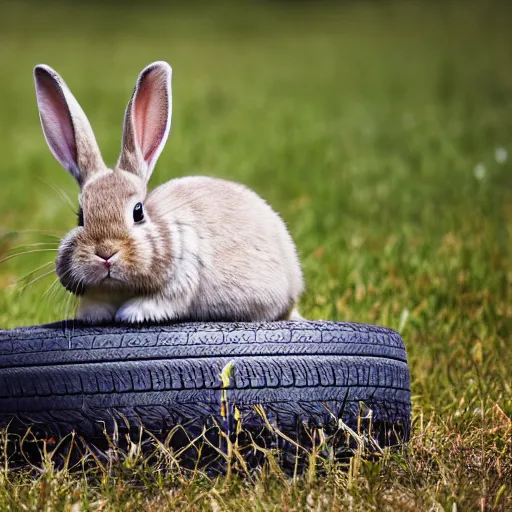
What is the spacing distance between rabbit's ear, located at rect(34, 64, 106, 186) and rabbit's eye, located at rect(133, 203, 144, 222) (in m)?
0.26

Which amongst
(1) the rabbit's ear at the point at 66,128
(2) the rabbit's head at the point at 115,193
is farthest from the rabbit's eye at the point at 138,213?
(1) the rabbit's ear at the point at 66,128

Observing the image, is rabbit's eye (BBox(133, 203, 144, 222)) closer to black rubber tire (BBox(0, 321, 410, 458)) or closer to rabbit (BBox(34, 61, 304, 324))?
rabbit (BBox(34, 61, 304, 324))

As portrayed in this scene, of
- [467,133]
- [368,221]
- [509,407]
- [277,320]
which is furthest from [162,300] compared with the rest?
[467,133]

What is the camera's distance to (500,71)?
41.6 ft

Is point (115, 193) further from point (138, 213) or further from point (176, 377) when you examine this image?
point (176, 377)

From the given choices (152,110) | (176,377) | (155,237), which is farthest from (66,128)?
(176,377)

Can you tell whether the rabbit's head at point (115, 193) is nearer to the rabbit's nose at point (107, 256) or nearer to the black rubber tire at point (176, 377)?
Answer: the rabbit's nose at point (107, 256)

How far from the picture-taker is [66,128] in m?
3.53

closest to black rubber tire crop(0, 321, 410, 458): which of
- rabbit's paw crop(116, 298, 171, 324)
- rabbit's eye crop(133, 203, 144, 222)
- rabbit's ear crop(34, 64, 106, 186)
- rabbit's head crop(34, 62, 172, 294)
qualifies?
rabbit's paw crop(116, 298, 171, 324)

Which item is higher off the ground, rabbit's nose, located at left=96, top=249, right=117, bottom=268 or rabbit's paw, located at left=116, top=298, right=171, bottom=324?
rabbit's nose, located at left=96, top=249, right=117, bottom=268

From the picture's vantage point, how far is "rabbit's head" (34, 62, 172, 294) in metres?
3.12

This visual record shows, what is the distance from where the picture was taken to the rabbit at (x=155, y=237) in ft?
10.3

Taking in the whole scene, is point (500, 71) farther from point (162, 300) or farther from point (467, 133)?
point (162, 300)

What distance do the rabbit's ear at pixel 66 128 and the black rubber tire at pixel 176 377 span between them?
56cm
